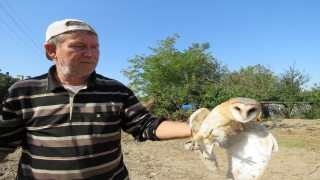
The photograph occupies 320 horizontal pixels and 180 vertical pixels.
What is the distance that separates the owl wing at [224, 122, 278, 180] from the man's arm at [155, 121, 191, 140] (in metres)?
0.26

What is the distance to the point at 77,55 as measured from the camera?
164 cm

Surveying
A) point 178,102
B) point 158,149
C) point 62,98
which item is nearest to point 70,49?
point 62,98

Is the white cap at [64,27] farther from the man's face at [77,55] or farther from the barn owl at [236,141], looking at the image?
the barn owl at [236,141]

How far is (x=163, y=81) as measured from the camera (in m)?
22.5

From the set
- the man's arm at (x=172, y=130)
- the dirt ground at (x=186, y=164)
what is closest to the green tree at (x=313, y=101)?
the dirt ground at (x=186, y=164)

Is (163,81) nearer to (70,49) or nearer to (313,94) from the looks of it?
(313,94)

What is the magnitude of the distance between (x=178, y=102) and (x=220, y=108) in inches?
481

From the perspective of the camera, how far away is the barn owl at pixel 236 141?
1.33 metres

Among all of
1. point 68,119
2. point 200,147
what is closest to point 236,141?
point 200,147

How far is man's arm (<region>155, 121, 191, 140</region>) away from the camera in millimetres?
1567

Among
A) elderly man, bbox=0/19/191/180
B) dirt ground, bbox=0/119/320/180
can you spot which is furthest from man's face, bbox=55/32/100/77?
A: dirt ground, bbox=0/119/320/180

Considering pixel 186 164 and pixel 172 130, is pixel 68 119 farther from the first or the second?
pixel 186 164

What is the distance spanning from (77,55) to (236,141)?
1.09 metres

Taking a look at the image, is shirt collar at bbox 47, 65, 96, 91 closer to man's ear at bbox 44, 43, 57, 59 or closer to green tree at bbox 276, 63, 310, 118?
man's ear at bbox 44, 43, 57, 59
